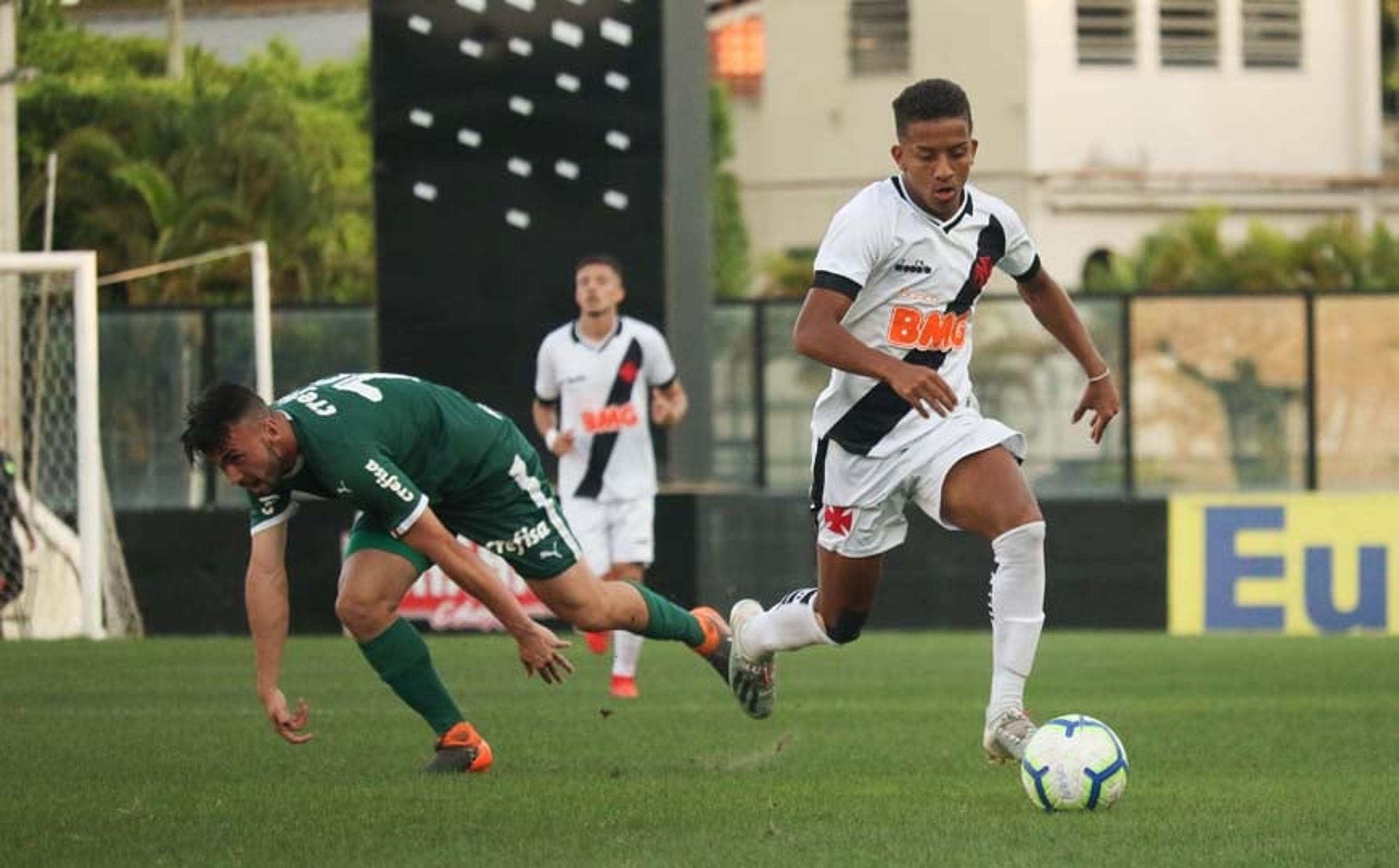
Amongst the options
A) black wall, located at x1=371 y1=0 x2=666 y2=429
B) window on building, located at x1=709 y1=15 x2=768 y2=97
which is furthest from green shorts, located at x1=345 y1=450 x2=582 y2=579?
window on building, located at x1=709 y1=15 x2=768 y2=97

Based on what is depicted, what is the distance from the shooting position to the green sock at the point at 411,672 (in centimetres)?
1033

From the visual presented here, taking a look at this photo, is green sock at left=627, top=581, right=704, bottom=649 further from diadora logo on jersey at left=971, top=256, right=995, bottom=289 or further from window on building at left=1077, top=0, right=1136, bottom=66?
window on building at left=1077, top=0, right=1136, bottom=66

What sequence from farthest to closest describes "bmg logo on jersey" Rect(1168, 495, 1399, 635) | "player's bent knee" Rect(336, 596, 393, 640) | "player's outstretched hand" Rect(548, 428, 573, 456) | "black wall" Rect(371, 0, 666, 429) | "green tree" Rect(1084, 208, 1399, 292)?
"green tree" Rect(1084, 208, 1399, 292), "bmg logo on jersey" Rect(1168, 495, 1399, 635), "black wall" Rect(371, 0, 666, 429), "player's outstretched hand" Rect(548, 428, 573, 456), "player's bent knee" Rect(336, 596, 393, 640)

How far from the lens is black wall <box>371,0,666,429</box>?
2114 centimetres

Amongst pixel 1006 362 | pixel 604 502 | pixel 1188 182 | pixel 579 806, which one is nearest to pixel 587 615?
pixel 579 806

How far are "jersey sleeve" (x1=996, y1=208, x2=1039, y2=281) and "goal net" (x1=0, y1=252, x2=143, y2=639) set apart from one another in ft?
38.1

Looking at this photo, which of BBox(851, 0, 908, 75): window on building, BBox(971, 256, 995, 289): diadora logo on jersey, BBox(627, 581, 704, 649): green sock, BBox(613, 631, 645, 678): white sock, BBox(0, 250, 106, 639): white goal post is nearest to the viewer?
BBox(971, 256, 995, 289): diadora logo on jersey

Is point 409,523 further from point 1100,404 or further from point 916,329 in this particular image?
point 1100,404

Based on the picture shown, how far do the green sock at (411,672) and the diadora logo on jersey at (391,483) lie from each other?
1031 millimetres

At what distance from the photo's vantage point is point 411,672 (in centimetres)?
1038

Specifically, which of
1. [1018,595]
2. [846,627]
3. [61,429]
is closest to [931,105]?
[1018,595]

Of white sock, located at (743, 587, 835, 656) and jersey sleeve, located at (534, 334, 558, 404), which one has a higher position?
jersey sleeve, located at (534, 334, 558, 404)

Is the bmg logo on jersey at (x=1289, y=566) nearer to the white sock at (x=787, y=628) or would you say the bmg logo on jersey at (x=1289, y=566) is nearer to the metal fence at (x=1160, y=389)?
the metal fence at (x=1160, y=389)

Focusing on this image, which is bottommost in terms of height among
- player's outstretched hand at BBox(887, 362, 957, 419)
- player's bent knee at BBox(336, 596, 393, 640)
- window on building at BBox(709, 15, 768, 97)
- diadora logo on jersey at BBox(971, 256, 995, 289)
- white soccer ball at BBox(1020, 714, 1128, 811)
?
white soccer ball at BBox(1020, 714, 1128, 811)
